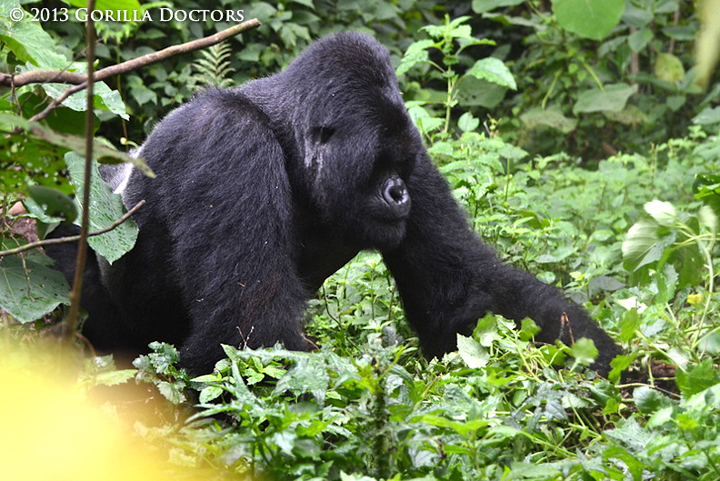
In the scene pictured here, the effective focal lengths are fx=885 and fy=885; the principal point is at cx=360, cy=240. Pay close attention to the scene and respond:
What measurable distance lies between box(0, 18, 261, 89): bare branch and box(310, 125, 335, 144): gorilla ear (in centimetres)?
68

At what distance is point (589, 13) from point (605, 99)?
639 cm

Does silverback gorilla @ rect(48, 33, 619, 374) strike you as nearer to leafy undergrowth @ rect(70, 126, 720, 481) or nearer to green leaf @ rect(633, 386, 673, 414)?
leafy undergrowth @ rect(70, 126, 720, 481)

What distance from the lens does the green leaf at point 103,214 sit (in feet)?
8.63

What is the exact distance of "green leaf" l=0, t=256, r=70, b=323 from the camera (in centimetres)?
265

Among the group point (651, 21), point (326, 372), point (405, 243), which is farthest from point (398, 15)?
point (326, 372)

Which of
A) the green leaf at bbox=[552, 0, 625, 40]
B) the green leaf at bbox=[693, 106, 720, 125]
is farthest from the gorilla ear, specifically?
the green leaf at bbox=[693, 106, 720, 125]

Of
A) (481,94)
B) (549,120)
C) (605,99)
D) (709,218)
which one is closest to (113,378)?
(709,218)

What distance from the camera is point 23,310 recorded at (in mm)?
2658

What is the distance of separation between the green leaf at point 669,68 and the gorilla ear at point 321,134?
5.15 metres

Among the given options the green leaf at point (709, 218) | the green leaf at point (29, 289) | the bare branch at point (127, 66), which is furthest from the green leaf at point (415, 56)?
the green leaf at point (709, 218)

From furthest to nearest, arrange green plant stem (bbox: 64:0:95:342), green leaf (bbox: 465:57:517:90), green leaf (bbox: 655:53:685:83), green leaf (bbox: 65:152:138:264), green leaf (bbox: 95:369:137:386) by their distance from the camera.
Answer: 1. green leaf (bbox: 655:53:685:83)
2. green leaf (bbox: 465:57:517:90)
3. green leaf (bbox: 65:152:138:264)
4. green leaf (bbox: 95:369:137:386)
5. green plant stem (bbox: 64:0:95:342)

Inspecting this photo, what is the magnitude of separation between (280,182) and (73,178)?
0.70 meters

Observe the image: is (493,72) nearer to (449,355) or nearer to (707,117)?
(707,117)

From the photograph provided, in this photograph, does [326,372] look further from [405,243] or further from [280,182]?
[405,243]
